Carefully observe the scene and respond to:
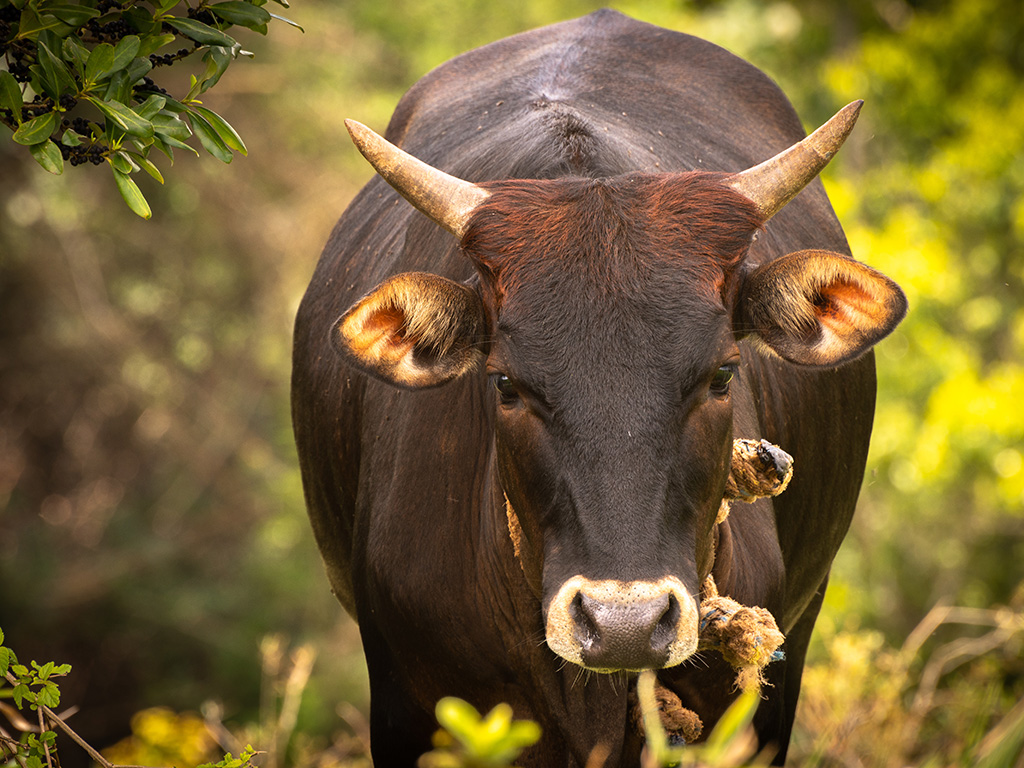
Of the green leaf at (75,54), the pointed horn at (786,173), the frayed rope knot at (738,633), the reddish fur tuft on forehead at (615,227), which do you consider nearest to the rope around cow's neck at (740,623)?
the frayed rope knot at (738,633)

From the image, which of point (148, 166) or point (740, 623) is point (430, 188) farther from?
point (740, 623)

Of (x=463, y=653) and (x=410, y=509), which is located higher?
(x=410, y=509)

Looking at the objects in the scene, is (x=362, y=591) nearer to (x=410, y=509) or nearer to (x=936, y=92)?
(x=410, y=509)

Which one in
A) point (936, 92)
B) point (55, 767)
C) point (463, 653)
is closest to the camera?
point (55, 767)

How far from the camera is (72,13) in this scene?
282 centimetres

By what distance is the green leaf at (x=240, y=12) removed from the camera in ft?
9.98

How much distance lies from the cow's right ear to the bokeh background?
757 cm

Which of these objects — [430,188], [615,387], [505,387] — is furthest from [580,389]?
[430,188]

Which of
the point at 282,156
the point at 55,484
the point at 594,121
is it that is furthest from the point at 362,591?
the point at 282,156

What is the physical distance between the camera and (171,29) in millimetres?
3172

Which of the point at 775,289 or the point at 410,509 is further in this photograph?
the point at 410,509

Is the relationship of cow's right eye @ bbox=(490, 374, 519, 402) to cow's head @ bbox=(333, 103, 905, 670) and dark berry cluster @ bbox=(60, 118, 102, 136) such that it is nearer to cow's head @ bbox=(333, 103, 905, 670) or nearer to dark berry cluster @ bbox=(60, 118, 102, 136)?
cow's head @ bbox=(333, 103, 905, 670)

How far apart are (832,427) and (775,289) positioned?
163 cm

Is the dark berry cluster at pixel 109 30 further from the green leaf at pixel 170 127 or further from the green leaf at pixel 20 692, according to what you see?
the green leaf at pixel 20 692
